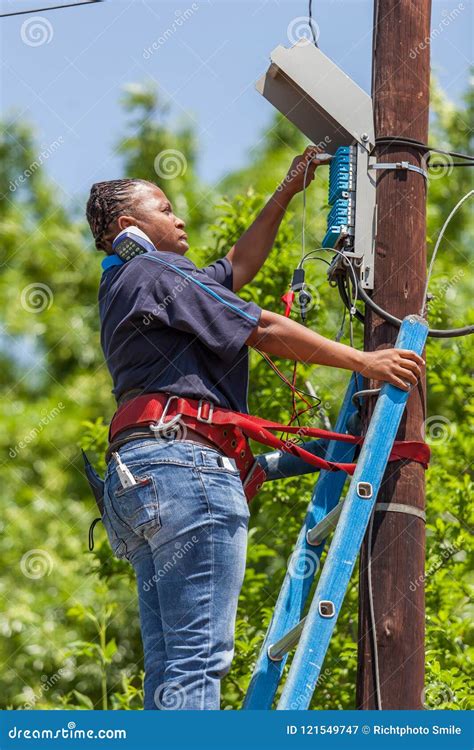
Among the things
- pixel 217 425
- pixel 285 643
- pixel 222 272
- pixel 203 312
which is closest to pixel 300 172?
pixel 222 272

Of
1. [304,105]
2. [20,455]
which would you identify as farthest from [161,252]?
[20,455]

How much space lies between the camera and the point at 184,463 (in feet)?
12.3

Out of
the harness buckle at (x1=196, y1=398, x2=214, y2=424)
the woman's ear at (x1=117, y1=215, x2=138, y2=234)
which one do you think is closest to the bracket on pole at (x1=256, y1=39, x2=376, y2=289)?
the woman's ear at (x1=117, y1=215, x2=138, y2=234)

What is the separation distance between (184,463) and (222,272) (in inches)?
47.2

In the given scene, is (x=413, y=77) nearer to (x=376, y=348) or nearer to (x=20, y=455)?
(x=376, y=348)

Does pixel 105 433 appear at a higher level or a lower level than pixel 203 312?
lower

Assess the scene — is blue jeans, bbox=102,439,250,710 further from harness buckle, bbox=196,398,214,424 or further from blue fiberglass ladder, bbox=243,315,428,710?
blue fiberglass ladder, bbox=243,315,428,710

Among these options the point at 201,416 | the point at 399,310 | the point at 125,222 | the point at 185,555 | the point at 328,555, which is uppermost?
the point at 399,310

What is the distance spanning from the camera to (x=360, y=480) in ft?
12.9

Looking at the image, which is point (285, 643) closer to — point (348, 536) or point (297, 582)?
point (297, 582)

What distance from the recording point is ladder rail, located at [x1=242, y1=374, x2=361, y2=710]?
13.6 ft

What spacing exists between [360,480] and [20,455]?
10.7m

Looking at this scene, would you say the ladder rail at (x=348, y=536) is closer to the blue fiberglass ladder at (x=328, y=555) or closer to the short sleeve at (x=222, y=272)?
the blue fiberglass ladder at (x=328, y=555)

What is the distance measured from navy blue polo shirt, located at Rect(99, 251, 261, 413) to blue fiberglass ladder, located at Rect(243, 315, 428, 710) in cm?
50
